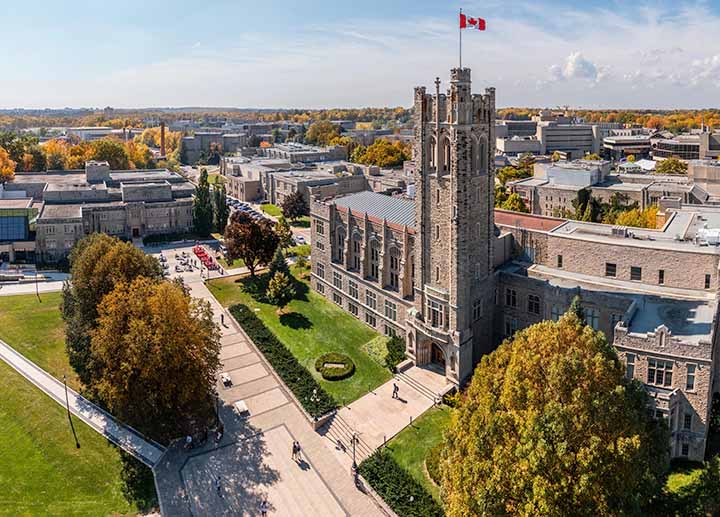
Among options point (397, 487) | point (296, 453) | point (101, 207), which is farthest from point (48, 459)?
point (101, 207)

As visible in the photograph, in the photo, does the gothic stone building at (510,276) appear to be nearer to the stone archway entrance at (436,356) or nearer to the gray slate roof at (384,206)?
the stone archway entrance at (436,356)

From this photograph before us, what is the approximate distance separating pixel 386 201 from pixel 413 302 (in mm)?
15711

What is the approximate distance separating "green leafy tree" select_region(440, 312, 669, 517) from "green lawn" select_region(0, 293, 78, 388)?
47002mm

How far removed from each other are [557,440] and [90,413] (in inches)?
1818

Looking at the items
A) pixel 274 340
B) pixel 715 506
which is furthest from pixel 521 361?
pixel 274 340

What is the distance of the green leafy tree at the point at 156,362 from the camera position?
156 feet

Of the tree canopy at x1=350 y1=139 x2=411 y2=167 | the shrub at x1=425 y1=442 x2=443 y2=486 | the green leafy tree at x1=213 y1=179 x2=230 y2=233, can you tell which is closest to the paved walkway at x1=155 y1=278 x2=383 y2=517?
the shrub at x1=425 y1=442 x2=443 y2=486

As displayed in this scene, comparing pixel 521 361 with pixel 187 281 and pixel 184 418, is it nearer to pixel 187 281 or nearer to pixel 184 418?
pixel 184 418

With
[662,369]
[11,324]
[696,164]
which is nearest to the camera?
[662,369]

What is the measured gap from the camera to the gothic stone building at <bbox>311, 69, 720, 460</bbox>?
→ 4397 cm

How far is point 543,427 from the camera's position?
3050cm

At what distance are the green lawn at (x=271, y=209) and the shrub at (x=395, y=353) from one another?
76979 millimetres

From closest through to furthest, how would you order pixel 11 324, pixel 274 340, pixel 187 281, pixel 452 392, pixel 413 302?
pixel 452 392
pixel 413 302
pixel 274 340
pixel 11 324
pixel 187 281

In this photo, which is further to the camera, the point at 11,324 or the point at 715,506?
the point at 11,324
